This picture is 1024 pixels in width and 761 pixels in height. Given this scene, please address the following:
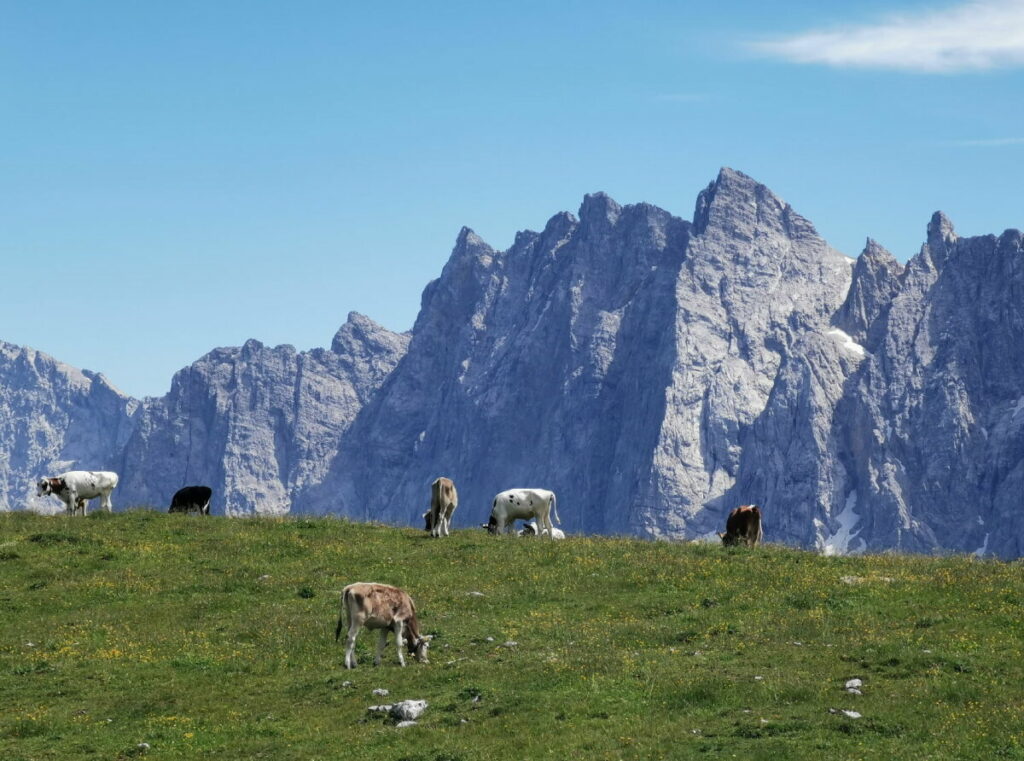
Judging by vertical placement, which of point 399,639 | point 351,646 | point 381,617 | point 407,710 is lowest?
point 407,710

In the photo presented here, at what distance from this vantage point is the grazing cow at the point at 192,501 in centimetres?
4928

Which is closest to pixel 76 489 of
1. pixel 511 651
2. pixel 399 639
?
pixel 399 639

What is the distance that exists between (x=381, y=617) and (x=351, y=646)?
0.82 m

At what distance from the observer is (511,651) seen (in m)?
27.3

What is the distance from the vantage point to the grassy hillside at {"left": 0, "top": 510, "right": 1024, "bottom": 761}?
70.4ft

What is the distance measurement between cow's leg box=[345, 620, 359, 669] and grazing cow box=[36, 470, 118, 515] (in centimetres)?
2309

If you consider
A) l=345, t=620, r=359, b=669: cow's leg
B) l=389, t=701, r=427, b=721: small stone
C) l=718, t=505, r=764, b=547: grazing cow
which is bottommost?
l=389, t=701, r=427, b=721: small stone

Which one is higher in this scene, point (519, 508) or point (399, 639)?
point (519, 508)

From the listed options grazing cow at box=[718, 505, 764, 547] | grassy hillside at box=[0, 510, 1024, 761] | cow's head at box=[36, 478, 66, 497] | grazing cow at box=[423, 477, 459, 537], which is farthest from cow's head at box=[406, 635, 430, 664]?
cow's head at box=[36, 478, 66, 497]

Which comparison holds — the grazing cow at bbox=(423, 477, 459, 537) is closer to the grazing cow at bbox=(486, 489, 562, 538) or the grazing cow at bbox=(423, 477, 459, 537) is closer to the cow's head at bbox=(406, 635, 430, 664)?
the grazing cow at bbox=(486, 489, 562, 538)

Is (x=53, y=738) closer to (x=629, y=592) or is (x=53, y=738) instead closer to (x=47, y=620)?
(x=47, y=620)

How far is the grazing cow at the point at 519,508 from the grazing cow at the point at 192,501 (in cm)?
1083

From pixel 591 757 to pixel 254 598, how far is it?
15818 millimetres

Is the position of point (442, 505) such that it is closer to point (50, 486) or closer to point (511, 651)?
point (50, 486)
